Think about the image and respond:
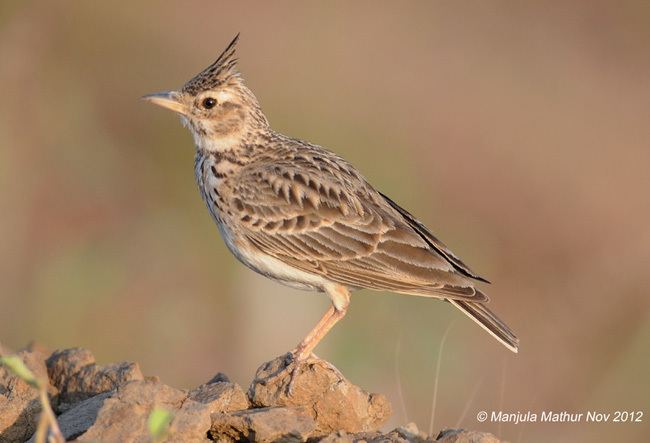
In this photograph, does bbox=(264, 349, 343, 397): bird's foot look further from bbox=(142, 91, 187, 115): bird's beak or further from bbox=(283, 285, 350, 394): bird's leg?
bbox=(142, 91, 187, 115): bird's beak

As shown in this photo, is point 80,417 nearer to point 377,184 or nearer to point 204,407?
point 204,407

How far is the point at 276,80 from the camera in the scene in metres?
13.7

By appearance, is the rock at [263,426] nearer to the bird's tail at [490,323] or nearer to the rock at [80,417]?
the rock at [80,417]

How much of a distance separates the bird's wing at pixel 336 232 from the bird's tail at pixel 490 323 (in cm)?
8

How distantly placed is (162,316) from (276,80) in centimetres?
409

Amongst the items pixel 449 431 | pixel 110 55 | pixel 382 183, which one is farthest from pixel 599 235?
pixel 449 431

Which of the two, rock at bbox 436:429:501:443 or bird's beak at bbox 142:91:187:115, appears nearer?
rock at bbox 436:429:501:443

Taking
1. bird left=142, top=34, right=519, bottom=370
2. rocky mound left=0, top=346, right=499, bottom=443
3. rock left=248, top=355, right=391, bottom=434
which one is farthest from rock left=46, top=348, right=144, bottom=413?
bird left=142, top=34, right=519, bottom=370

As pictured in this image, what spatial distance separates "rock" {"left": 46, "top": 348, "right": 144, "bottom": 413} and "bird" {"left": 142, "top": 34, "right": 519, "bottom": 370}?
0.92 meters

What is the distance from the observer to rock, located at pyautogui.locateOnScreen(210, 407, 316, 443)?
17.1 feet

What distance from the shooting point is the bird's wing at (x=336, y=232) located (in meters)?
6.52

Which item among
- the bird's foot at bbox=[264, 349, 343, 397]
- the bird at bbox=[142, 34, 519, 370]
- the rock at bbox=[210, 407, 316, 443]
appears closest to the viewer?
the rock at bbox=[210, 407, 316, 443]

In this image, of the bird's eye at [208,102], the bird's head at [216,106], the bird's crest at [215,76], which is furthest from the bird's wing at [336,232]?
the bird's crest at [215,76]

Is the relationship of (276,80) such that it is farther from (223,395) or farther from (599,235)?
(223,395)
